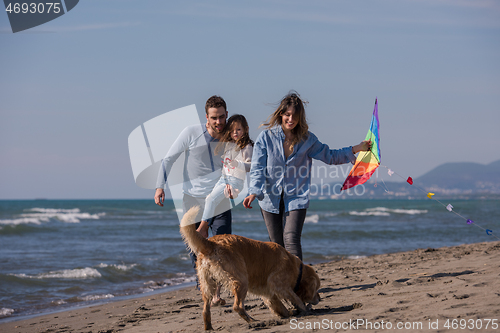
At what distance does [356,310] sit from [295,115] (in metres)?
1.87

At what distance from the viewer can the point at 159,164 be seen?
4637 mm

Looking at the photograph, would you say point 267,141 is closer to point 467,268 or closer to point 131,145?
point 131,145

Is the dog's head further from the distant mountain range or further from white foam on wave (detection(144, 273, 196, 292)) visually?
white foam on wave (detection(144, 273, 196, 292))

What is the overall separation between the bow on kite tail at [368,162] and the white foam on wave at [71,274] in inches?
216

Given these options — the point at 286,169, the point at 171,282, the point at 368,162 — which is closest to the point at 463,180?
the point at 171,282

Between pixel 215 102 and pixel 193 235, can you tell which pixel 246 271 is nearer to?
pixel 193 235

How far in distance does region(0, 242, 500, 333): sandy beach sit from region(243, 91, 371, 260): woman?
0.82 meters

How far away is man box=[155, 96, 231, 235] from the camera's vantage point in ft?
14.4

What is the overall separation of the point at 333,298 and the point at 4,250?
11.1 meters

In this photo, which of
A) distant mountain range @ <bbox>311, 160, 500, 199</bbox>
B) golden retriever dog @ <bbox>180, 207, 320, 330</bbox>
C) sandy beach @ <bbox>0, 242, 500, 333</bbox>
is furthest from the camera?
distant mountain range @ <bbox>311, 160, 500, 199</bbox>

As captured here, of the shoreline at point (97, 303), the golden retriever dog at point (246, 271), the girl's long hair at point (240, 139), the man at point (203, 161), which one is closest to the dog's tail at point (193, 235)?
the golden retriever dog at point (246, 271)

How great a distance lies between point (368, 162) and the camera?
489 cm

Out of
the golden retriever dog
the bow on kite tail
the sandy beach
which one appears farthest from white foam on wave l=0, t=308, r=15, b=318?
the bow on kite tail

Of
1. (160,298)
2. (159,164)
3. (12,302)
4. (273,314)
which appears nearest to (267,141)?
(159,164)
